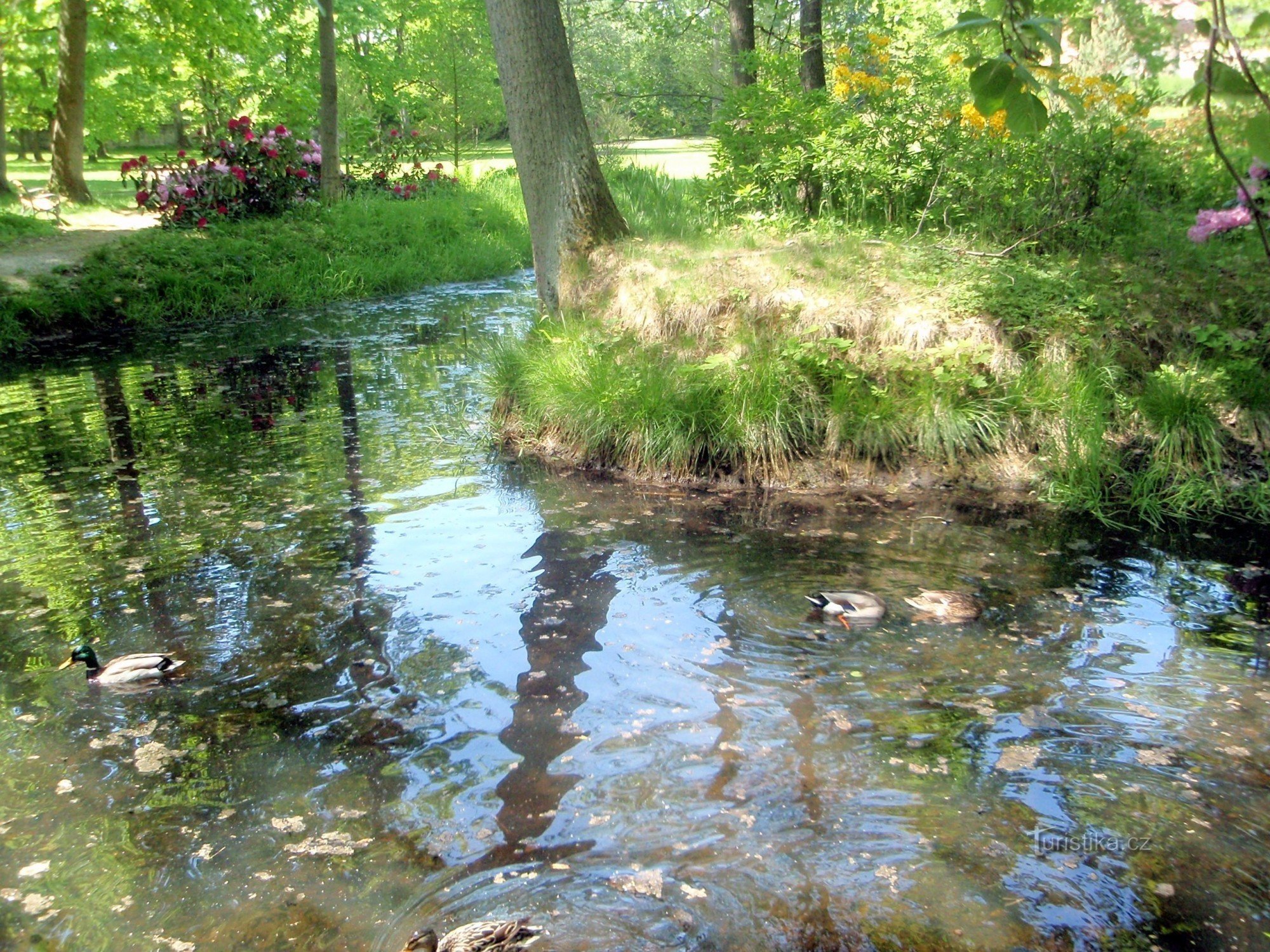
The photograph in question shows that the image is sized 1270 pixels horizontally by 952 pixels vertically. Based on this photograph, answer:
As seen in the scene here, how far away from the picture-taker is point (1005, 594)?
5.66 metres

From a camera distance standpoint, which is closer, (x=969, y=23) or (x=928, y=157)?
(x=969, y=23)

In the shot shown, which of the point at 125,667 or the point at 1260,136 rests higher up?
the point at 1260,136

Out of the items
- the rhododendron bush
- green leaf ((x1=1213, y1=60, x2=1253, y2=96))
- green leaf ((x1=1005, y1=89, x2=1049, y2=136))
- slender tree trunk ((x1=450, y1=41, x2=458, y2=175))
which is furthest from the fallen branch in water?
slender tree trunk ((x1=450, y1=41, x2=458, y2=175))

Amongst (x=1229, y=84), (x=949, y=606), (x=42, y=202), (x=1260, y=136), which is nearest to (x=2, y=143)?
(x=42, y=202)

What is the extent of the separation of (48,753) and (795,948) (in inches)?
124

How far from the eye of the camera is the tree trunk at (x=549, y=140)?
894cm

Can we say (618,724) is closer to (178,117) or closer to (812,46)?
(812,46)

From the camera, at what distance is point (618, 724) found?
444 centimetres

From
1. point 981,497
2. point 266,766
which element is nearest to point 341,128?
point 981,497

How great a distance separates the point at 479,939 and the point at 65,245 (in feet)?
49.5

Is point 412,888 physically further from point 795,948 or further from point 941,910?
point 941,910

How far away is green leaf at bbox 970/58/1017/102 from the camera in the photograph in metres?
2.12

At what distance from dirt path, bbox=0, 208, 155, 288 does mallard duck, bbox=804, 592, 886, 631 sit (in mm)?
12233

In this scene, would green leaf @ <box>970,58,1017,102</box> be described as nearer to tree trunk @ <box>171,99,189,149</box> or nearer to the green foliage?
the green foliage
